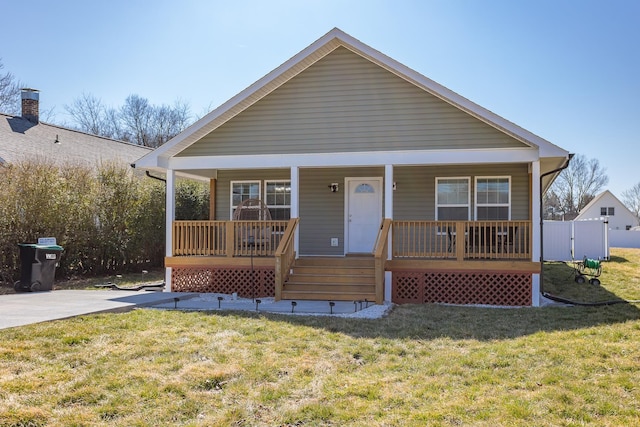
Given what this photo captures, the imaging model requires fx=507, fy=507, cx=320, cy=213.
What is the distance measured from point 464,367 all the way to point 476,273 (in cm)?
515

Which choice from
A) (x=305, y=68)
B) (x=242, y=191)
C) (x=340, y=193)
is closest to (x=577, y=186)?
(x=340, y=193)

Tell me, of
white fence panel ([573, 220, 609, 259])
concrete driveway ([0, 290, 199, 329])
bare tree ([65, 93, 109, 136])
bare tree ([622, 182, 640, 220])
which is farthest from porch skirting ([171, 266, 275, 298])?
bare tree ([622, 182, 640, 220])

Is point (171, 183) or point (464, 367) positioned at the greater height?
point (171, 183)

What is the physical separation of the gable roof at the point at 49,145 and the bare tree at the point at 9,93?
36.1 feet

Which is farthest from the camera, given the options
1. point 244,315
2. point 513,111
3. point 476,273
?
point 513,111

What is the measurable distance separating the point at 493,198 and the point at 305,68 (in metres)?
5.37

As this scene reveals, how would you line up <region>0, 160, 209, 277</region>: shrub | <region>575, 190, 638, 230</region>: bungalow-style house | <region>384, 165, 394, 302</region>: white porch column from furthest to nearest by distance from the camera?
<region>575, 190, 638, 230</region>: bungalow-style house, <region>0, 160, 209, 277</region>: shrub, <region>384, 165, 394, 302</region>: white porch column

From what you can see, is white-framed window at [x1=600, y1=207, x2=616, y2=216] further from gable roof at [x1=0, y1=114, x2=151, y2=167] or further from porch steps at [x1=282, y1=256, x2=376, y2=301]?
porch steps at [x1=282, y1=256, x2=376, y2=301]

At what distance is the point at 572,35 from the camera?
47.4ft

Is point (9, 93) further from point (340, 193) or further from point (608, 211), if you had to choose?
point (608, 211)

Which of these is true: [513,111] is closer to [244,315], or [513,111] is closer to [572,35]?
[572,35]

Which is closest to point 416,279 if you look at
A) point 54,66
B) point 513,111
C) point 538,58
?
point 538,58

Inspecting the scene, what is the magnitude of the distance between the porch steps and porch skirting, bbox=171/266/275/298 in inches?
27.8

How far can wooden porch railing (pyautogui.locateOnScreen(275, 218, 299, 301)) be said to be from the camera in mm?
9906
